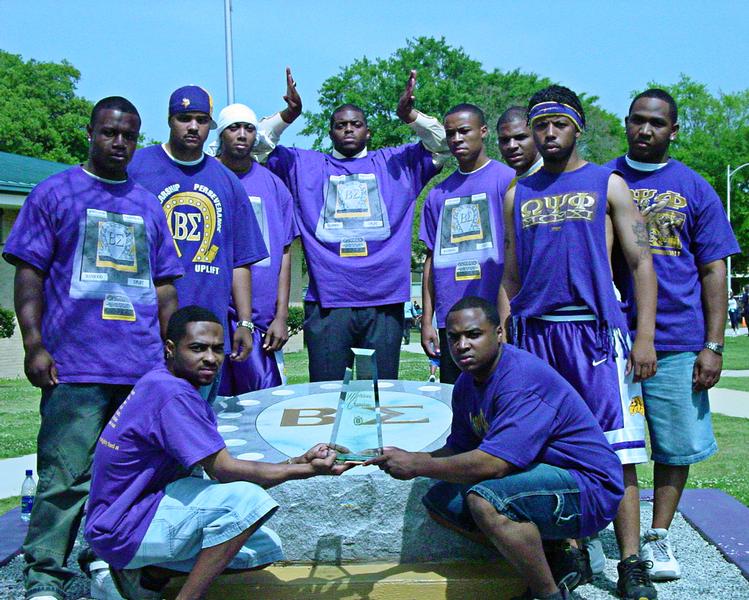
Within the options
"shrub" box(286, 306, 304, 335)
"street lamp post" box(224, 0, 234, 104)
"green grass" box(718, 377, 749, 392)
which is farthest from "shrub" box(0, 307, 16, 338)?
"green grass" box(718, 377, 749, 392)

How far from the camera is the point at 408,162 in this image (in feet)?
18.5

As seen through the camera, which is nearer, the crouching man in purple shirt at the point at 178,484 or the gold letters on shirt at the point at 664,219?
the crouching man in purple shirt at the point at 178,484

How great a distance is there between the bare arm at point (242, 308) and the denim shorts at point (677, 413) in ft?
7.29

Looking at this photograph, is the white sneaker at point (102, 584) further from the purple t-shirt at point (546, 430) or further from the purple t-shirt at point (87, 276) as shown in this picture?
the purple t-shirt at point (546, 430)

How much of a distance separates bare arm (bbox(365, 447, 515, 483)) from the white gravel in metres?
0.89

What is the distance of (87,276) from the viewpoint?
12.5ft

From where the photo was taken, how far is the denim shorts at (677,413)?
4.10 meters

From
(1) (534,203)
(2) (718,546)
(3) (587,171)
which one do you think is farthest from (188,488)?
(2) (718,546)

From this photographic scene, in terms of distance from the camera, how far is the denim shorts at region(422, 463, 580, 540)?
3.33m

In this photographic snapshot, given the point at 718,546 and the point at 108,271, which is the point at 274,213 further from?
the point at 718,546

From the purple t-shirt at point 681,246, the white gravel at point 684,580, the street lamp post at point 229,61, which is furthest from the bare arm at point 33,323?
the street lamp post at point 229,61

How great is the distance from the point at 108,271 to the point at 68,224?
260 mm

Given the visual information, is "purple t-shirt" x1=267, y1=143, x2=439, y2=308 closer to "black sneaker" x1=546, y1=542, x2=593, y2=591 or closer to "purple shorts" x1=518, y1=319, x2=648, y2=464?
"purple shorts" x1=518, y1=319, x2=648, y2=464

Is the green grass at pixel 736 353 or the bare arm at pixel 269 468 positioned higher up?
the bare arm at pixel 269 468
